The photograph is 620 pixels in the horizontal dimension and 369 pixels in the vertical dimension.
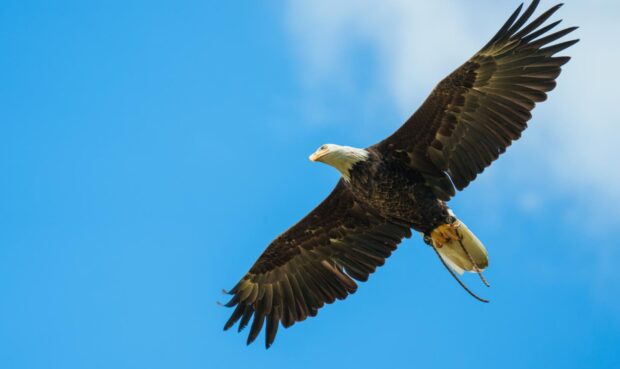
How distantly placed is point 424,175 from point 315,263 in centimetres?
231

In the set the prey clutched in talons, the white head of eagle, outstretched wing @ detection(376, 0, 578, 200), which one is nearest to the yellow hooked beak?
the white head of eagle

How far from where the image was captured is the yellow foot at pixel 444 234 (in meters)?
14.2

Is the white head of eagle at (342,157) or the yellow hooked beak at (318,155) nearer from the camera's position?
the white head of eagle at (342,157)

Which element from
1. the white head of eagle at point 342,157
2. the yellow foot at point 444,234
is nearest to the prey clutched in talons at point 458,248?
the yellow foot at point 444,234

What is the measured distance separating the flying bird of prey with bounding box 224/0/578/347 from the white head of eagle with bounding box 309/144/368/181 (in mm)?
15

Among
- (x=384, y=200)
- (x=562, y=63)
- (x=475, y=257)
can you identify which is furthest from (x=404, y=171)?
(x=562, y=63)

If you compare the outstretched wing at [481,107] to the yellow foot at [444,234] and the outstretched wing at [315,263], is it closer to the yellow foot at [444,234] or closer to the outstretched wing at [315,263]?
the yellow foot at [444,234]

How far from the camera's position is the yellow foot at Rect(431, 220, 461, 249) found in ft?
46.4

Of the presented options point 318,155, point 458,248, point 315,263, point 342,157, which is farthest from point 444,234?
point 315,263

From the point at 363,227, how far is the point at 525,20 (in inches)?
146

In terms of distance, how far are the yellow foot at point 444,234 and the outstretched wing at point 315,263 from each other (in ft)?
1.88

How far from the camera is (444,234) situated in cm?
1427

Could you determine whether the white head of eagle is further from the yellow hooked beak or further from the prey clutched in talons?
the prey clutched in talons

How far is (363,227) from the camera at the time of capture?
15094 mm
